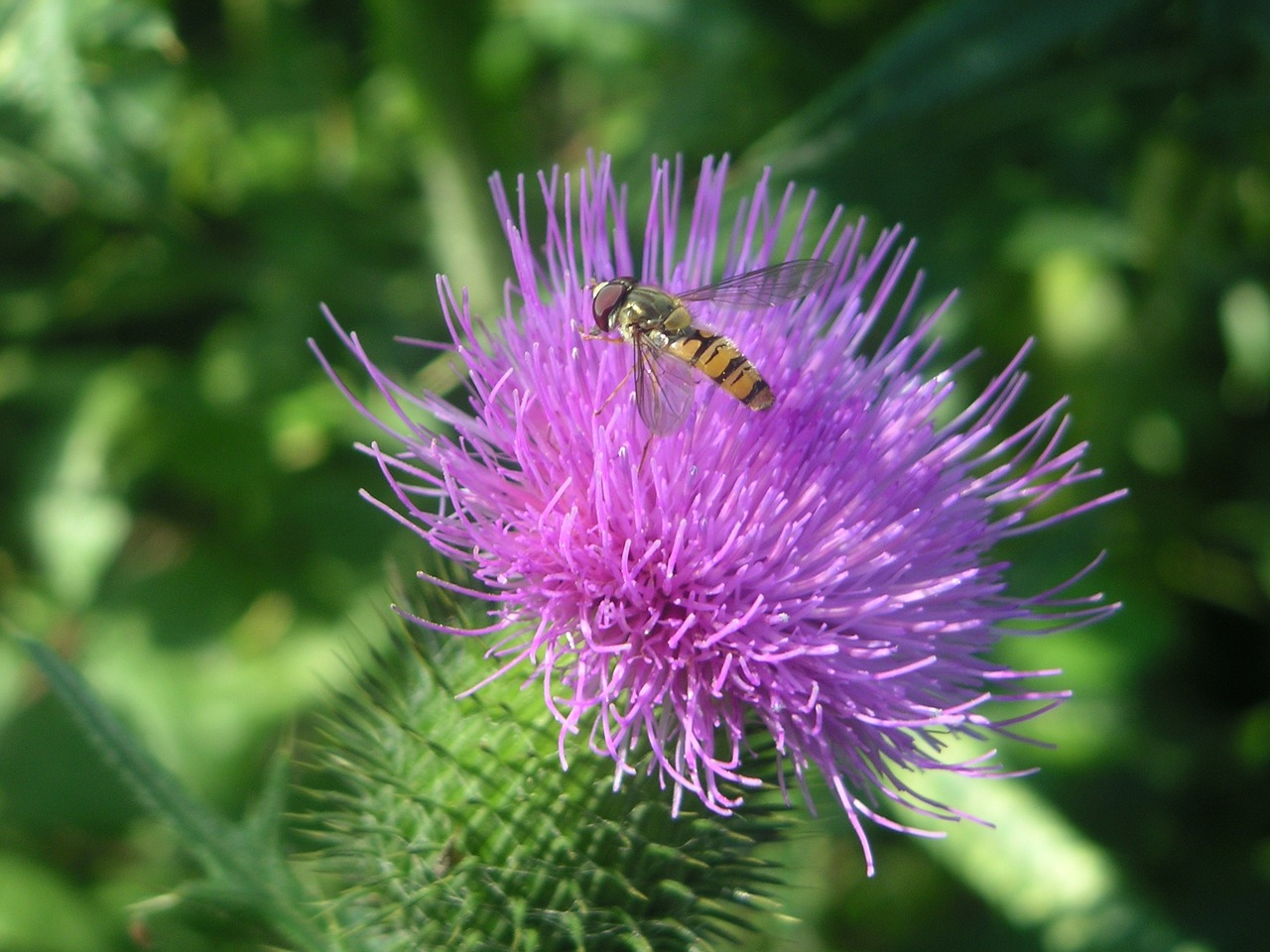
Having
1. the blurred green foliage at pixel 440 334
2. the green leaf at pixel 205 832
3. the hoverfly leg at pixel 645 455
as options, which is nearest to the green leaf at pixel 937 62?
the blurred green foliage at pixel 440 334

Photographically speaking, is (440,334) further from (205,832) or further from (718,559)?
(718,559)

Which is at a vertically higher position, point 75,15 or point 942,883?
point 75,15

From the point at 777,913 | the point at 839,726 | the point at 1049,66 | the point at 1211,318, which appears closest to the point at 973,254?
the point at 1049,66

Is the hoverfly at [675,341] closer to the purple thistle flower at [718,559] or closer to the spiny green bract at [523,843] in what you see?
the purple thistle flower at [718,559]

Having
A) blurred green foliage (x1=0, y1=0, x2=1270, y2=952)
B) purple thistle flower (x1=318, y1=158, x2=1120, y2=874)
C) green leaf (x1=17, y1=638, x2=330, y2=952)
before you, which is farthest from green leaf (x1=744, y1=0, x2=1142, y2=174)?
green leaf (x1=17, y1=638, x2=330, y2=952)

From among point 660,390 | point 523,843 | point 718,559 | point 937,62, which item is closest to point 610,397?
point 660,390

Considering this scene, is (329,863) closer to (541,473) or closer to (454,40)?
(541,473)
